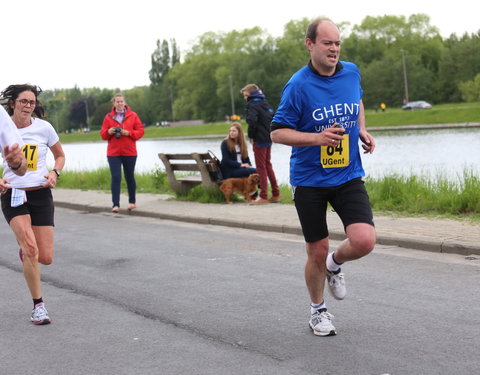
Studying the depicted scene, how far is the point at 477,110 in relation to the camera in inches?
2192

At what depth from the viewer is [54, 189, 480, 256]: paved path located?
8164mm

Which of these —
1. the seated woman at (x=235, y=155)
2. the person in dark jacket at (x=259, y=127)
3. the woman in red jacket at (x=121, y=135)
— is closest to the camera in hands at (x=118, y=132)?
the woman in red jacket at (x=121, y=135)

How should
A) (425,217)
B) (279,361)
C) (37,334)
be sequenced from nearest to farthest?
(279,361)
(37,334)
(425,217)

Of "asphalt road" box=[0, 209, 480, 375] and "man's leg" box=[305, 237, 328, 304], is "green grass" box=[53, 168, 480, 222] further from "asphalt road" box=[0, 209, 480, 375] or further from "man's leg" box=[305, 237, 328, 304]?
"man's leg" box=[305, 237, 328, 304]

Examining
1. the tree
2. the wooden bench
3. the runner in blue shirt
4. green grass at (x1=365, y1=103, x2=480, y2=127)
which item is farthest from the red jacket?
the tree

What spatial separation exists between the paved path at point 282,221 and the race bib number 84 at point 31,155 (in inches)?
170

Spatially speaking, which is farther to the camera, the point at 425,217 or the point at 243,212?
the point at 243,212

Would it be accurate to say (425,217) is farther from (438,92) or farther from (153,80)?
(153,80)

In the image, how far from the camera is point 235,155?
13820mm

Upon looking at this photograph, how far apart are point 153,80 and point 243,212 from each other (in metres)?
150

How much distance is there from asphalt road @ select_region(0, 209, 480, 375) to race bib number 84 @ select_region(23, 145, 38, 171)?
1207mm

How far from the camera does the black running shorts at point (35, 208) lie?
581 centimetres

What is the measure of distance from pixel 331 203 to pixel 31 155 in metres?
2.50

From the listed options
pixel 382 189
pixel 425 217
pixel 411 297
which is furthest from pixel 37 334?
pixel 382 189
